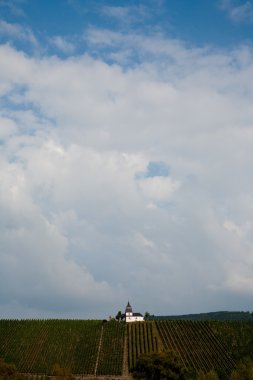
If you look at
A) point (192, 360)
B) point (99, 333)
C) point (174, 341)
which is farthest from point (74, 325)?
point (192, 360)

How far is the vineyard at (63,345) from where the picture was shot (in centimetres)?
8800

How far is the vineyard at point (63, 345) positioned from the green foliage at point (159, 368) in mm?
24952

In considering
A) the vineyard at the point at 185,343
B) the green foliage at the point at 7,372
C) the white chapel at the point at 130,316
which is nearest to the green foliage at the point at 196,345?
the vineyard at the point at 185,343

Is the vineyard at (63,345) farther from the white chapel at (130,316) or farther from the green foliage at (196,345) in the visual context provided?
the white chapel at (130,316)

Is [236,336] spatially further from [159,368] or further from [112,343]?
[159,368]

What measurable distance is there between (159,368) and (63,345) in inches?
1674

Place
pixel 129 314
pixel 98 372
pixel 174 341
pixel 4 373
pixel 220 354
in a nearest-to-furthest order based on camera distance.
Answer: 1. pixel 4 373
2. pixel 98 372
3. pixel 220 354
4. pixel 174 341
5. pixel 129 314

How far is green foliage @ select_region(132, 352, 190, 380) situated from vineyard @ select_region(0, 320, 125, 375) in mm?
24952

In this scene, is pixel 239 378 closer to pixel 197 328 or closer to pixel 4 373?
pixel 4 373

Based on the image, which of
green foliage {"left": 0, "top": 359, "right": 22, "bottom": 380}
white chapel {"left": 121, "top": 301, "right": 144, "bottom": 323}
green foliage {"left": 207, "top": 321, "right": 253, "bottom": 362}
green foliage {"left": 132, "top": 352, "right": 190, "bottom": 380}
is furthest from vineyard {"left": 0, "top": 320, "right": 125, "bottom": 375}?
white chapel {"left": 121, "top": 301, "right": 144, "bottom": 323}

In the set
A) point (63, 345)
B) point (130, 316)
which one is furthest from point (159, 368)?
point (130, 316)

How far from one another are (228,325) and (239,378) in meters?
53.7

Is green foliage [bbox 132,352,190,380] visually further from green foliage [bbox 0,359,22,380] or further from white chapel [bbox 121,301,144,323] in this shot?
white chapel [bbox 121,301,144,323]

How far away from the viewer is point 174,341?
328 ft
